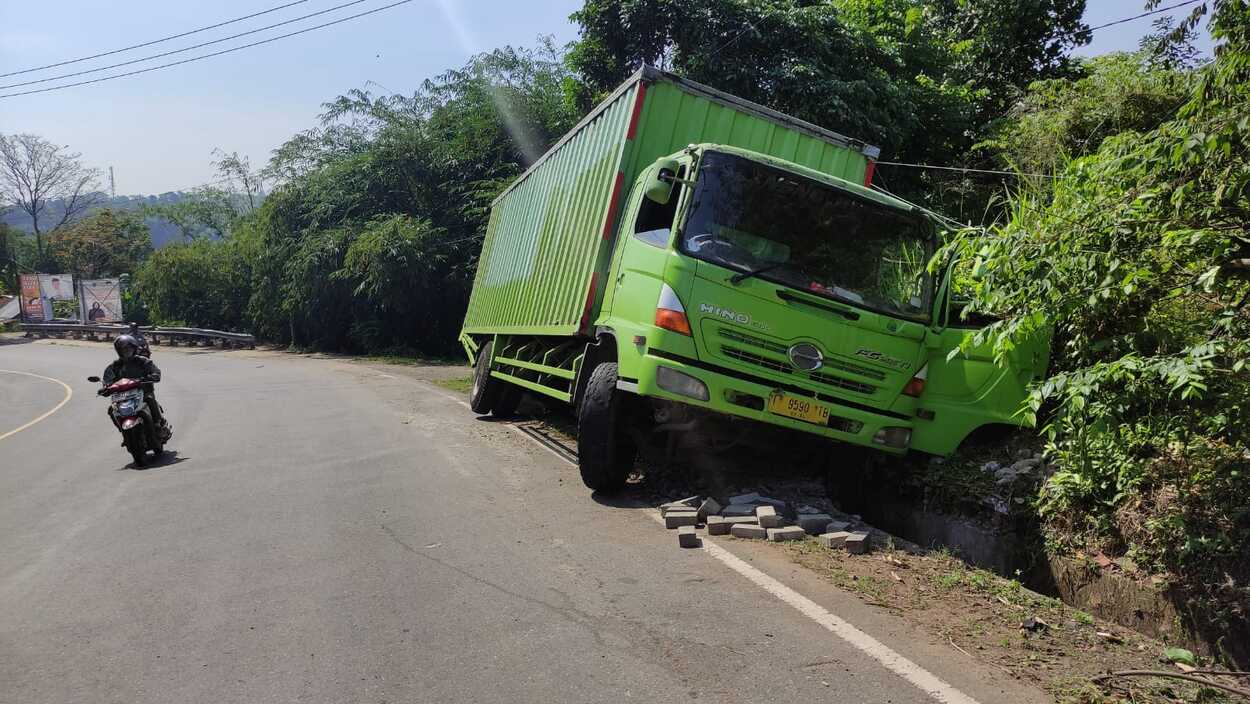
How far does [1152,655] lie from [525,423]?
862cm

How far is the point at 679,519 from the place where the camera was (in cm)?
576

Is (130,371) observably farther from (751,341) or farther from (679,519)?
(751,341)

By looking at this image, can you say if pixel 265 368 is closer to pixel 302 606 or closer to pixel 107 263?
pixel 302 606

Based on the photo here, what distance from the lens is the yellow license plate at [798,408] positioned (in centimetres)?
565

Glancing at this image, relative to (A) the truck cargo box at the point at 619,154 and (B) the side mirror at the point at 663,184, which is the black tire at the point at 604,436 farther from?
(B) the side mirror at the point at 663,184

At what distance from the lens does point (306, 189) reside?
30016 mm

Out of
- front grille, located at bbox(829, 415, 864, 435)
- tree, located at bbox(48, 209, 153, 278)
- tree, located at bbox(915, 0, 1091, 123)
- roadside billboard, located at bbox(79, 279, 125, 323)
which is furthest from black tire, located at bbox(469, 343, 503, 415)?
tree, located at bbox(48, 209, 153, 278)

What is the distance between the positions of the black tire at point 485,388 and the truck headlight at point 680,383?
21.5 feet

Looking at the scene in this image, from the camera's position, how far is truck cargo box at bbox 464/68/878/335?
24.0 ft

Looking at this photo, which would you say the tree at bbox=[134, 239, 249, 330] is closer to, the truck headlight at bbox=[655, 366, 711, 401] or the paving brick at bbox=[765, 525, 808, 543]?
the truck headlight at bbox=[655, 366, 711, 401]

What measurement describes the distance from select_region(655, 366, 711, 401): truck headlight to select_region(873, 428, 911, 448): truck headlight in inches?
48.3

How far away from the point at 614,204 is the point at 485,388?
539 centimetres

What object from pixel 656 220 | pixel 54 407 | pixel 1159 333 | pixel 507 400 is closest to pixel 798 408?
pixel 656 220

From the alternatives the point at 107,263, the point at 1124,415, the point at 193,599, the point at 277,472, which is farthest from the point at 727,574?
the point at 107,263
